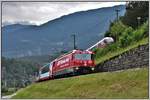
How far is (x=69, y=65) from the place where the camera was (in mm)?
18797

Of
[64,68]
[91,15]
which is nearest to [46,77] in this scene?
[64,68]

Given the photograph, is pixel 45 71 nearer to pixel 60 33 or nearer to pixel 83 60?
pixel 60 33

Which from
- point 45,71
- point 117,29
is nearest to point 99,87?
point 117,29

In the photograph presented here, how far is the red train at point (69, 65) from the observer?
17.3 m

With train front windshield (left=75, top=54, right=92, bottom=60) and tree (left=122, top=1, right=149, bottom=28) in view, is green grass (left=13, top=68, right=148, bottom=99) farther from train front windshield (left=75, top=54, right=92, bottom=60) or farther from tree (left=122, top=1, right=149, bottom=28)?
tree (left=122, top=1, right=149, bottom=28)

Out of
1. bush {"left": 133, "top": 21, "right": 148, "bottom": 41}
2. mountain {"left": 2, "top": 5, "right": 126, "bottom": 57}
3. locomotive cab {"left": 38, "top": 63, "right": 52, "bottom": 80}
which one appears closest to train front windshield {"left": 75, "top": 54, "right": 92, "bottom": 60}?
mountain {"left": 2, "top": 5, "right": 126, "bottom": 57}

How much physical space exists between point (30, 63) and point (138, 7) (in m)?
2.94

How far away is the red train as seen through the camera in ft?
56.7

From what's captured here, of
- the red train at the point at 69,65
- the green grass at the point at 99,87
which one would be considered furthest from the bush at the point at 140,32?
the red train at the point at 69,65

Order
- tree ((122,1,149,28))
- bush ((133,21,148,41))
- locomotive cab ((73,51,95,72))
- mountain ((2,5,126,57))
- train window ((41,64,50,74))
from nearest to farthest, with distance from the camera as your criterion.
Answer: tree ((122,1,149,28)) < bush ((133,21,148,41)) < mountain ((2,5,126,57)) < train window ((41,64,50,74)) < locomotive cab ((73,51,95,72))

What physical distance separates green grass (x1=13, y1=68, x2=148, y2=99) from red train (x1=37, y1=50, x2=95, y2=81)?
490 millimetres

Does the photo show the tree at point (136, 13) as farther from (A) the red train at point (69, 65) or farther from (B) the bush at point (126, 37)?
(A) the red train at point (69, 65)

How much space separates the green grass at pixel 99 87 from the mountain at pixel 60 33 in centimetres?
87

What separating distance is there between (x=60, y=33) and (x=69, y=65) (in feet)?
7.46
